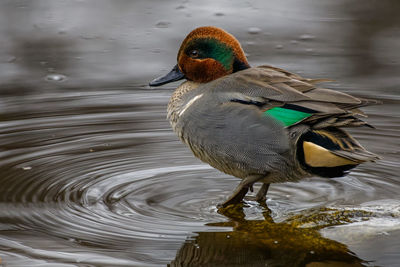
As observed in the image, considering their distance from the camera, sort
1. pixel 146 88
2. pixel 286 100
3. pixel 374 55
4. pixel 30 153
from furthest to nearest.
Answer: pixel 374 55 < pixel 146 88 < pixel 30 153 < pixel 286 100

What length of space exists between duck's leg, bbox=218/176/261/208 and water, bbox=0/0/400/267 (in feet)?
0.28

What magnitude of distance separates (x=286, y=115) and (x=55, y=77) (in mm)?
3929

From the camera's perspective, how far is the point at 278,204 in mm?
5008

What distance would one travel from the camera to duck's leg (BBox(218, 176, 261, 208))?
4881mm

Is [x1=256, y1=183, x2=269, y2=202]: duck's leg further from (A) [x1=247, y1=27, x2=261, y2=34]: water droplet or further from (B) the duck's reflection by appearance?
(A) [x1=247, y1=27, x2=261, y2=34]: water droplet

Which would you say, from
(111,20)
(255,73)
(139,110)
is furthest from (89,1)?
(255,73)

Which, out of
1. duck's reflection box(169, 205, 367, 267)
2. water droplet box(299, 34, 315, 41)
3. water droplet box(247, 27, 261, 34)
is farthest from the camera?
water droplet box(247, 27, 261, 34)

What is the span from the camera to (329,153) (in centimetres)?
446

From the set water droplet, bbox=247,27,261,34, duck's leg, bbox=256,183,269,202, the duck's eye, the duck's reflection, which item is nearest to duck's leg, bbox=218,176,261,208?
duck's leg, bbox=256,183,269,202

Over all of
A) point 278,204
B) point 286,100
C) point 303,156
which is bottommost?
point 278,204

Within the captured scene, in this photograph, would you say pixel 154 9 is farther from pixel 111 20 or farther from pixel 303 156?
pixel 303 156

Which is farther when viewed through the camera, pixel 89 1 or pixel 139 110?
pixel 89 1

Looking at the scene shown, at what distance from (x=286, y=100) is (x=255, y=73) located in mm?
396

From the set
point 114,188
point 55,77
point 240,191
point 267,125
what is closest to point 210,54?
point 267,125
